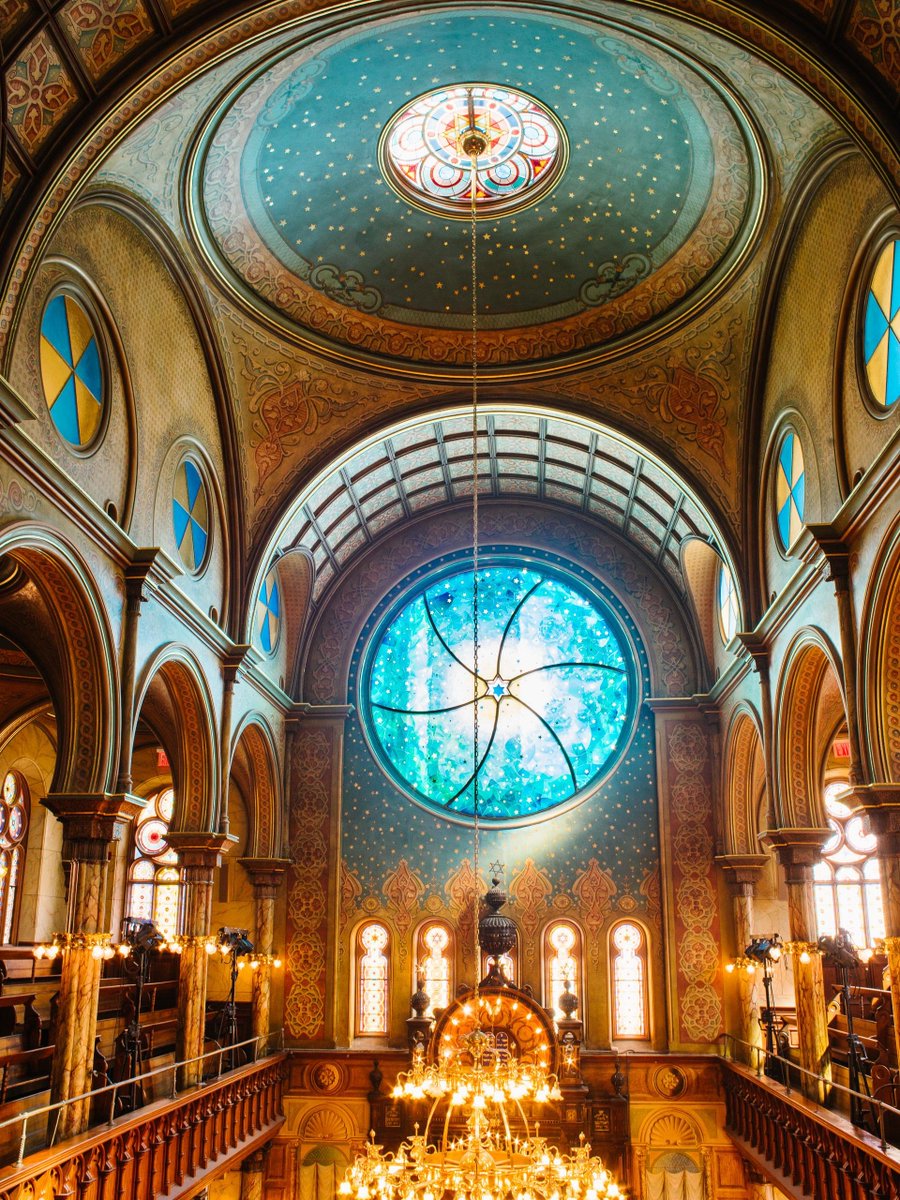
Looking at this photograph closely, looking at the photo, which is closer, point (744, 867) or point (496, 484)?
point (744, 867)

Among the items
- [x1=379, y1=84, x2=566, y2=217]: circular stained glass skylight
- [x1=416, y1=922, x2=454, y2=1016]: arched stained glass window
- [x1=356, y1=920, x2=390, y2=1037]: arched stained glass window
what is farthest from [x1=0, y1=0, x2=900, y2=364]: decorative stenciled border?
[x1=416, y1=922, x2=454, y2=1016]: arched stained glass window

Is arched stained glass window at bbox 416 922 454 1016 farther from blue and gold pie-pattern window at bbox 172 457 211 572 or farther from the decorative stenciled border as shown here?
the decorative stenciled border

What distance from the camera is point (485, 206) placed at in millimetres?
17438

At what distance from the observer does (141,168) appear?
47.1 ft

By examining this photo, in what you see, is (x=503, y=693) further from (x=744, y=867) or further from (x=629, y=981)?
(x=629, y=981)

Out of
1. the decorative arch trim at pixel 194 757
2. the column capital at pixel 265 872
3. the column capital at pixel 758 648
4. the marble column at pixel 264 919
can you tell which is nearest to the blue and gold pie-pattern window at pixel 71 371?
the decorative arch trim at pixel 194 757

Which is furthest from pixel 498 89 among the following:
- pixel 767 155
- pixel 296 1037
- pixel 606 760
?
pixel 296 1037

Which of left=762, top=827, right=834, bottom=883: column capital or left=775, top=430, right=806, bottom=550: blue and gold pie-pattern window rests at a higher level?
left=775, top=430, right=806, bottom=550: blue and gold pie-pattern window

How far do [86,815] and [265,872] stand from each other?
353 inches

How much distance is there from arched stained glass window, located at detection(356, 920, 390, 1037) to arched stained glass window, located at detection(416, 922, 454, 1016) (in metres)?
0.75

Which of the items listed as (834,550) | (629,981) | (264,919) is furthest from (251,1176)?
(834,550)

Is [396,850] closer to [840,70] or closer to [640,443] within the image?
[640,443]

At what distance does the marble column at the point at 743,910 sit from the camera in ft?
69.1

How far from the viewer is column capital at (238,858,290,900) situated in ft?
72.7
